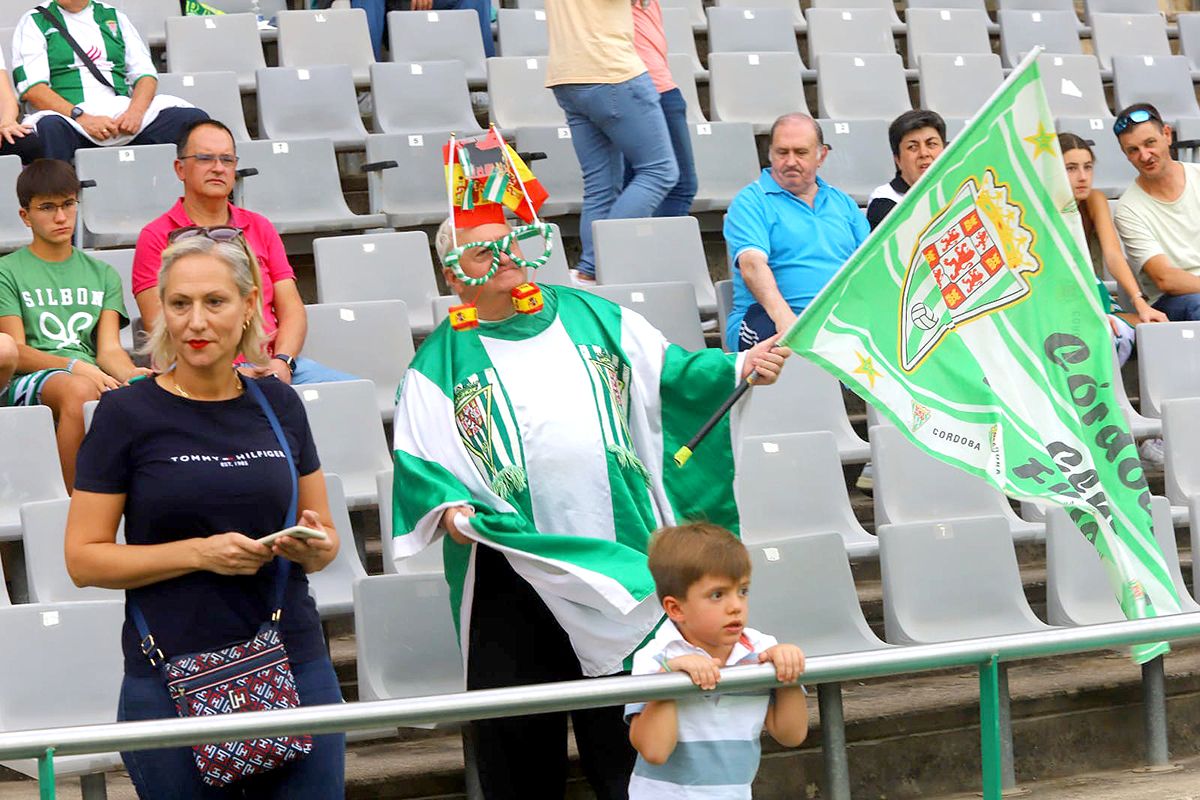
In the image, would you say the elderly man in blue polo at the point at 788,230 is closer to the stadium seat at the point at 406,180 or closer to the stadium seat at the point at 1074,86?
the stadium seat at the point at 406,180

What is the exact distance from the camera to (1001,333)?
11.1ft

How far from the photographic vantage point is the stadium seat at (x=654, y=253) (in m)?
6.07

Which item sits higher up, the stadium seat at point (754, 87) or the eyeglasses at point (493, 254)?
the stadium seat at point (754, 87)

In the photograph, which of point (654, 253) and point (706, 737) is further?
point (654, 253)

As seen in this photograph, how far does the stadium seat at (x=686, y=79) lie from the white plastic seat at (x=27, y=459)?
3906 millimetres

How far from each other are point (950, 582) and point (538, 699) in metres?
2.56

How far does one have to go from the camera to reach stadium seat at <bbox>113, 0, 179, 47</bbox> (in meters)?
7.56

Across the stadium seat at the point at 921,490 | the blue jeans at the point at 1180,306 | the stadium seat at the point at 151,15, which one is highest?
the stadium seat at the point at 151,15

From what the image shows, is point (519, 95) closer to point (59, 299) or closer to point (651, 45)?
point (651, 45)

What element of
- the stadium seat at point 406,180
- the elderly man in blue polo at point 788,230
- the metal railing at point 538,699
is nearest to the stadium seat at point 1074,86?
the elderly man in blue polo at point 788,230

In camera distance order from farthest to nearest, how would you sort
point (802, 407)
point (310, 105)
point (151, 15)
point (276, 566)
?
point (151, 15)
point (310, 105)
point (802, 407)
point (276, 566)

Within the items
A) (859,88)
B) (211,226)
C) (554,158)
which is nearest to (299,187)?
(554,158)

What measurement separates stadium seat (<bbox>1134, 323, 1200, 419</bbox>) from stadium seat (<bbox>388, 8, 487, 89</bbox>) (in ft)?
10.6

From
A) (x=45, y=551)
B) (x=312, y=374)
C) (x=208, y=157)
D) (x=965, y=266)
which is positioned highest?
(x=208, y=157)
